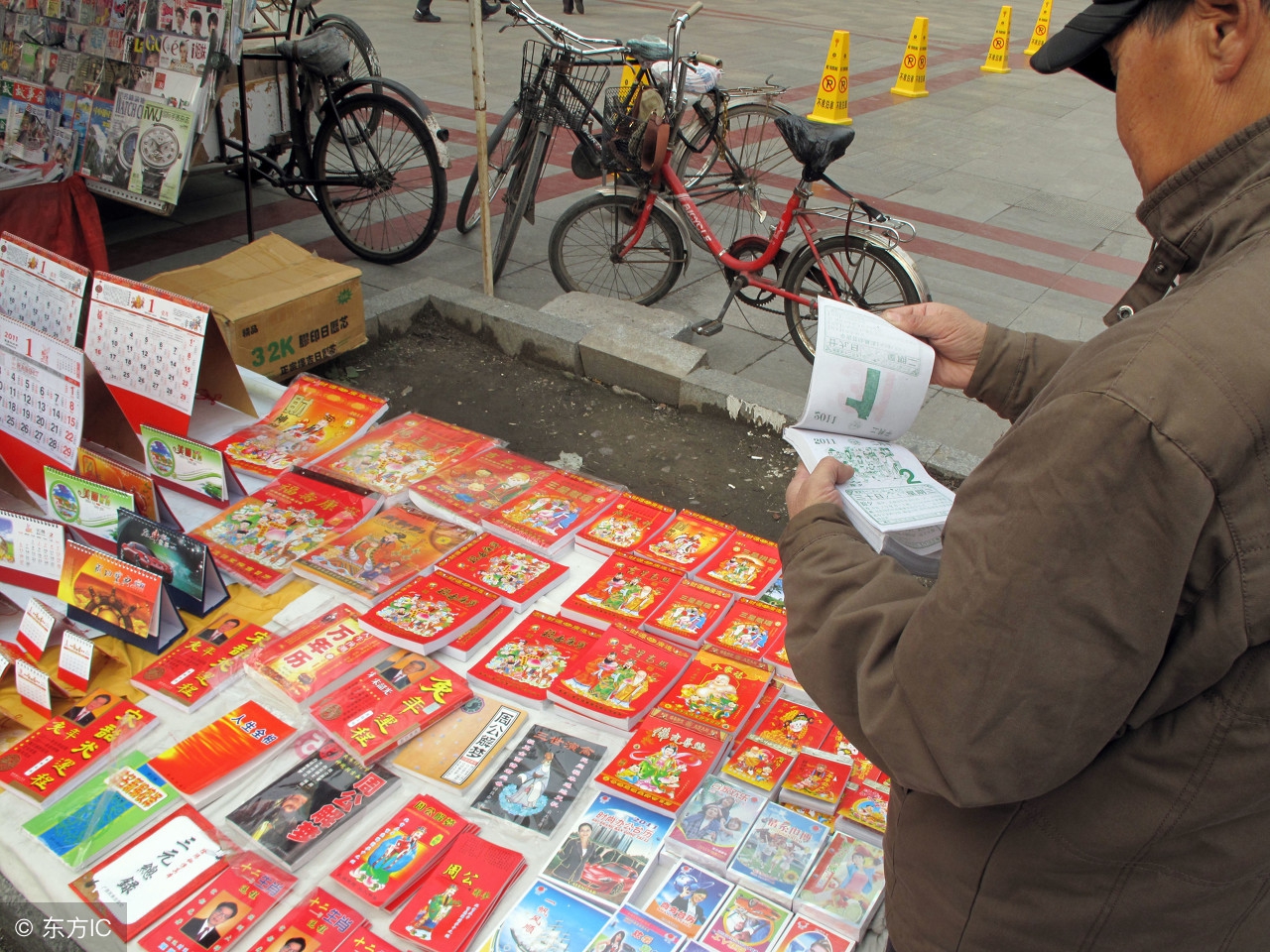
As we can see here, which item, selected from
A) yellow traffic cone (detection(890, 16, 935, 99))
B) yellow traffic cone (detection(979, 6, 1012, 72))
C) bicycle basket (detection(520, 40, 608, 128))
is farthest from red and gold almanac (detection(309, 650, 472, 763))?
yellow traffic cone (detection(979, 6, 1012, 72))

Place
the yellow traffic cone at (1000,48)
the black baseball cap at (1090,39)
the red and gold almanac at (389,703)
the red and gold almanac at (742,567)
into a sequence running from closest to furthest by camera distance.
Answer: the black baseball cap at (1090,39) → the red and gold almanac at (389,703) → the red and gold almanac at (742,567) → the yellow traffic cone at (1000,48)

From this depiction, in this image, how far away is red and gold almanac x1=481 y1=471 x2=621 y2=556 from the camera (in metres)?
2.21

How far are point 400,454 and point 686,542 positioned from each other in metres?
0.88

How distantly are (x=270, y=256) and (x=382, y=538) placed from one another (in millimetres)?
1782

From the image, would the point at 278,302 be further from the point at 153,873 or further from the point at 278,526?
the point at 153,873

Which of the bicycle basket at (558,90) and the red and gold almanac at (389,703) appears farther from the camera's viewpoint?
the bicycle basket at (558,90)

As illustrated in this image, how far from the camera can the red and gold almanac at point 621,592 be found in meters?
2.00

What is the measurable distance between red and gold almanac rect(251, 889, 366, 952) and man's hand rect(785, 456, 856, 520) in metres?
0.95

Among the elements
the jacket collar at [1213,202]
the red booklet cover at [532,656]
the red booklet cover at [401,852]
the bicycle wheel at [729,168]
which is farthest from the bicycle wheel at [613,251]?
the jacket collar at [1213,202]

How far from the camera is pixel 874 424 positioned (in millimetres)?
1475

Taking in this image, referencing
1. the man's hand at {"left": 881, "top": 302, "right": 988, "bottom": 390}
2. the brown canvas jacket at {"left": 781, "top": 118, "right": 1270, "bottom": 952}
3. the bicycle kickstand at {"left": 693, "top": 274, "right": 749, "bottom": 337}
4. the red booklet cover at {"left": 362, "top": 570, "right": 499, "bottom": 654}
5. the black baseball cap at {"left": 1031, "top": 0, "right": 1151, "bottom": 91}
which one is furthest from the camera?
the bicycle kickstand at {"left": 693, "top": 274, "right": 749, "bottom": 337}

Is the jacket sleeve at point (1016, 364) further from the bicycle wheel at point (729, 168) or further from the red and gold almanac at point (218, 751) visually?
the bicycle wheel at point (729, 168)

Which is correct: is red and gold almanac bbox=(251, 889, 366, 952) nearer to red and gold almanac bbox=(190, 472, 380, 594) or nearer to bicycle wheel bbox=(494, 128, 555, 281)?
red and gold almanac bbox=(190, 472, 380, 594)

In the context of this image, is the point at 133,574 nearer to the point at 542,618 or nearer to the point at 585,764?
the point at 542,618
